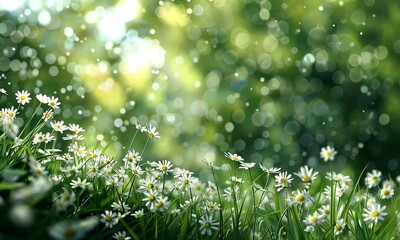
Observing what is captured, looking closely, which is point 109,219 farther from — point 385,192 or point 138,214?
point 385,192

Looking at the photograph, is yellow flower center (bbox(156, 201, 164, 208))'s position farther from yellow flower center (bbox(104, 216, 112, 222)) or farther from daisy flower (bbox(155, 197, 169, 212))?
yellow flower center (bbox(104, 216, 112, 222))

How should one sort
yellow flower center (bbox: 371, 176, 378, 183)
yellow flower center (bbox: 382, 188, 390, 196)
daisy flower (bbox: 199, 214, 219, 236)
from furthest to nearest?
yellow flower center (bbox: 371, 176, 378, 183) → yellow flower center (bbox: 382, 188, 390, 196) → daisy flower (bbox: 199, 214, 219, 236)

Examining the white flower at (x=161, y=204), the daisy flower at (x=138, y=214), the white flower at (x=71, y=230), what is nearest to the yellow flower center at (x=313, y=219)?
the white flower at (x=161, y=204)

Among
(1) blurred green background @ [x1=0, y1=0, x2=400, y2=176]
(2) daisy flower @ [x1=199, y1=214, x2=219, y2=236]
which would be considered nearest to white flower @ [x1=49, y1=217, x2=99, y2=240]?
(2) daisy flower @ [x1=199, y1=214, x2=219, y2=236]

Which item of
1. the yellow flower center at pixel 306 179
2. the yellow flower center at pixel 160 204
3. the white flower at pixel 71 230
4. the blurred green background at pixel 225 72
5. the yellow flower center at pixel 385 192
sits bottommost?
the blurred green background at pixel 225 72

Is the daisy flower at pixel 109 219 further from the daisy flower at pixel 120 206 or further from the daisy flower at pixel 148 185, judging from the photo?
the daisy flower at pixel 148 185

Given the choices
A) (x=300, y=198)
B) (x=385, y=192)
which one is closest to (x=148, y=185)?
(x=300, y=198)

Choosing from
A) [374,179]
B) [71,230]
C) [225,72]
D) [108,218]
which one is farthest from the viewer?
[225,72]

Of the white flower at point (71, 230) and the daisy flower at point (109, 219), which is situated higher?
the white flower at point (71, 230)
